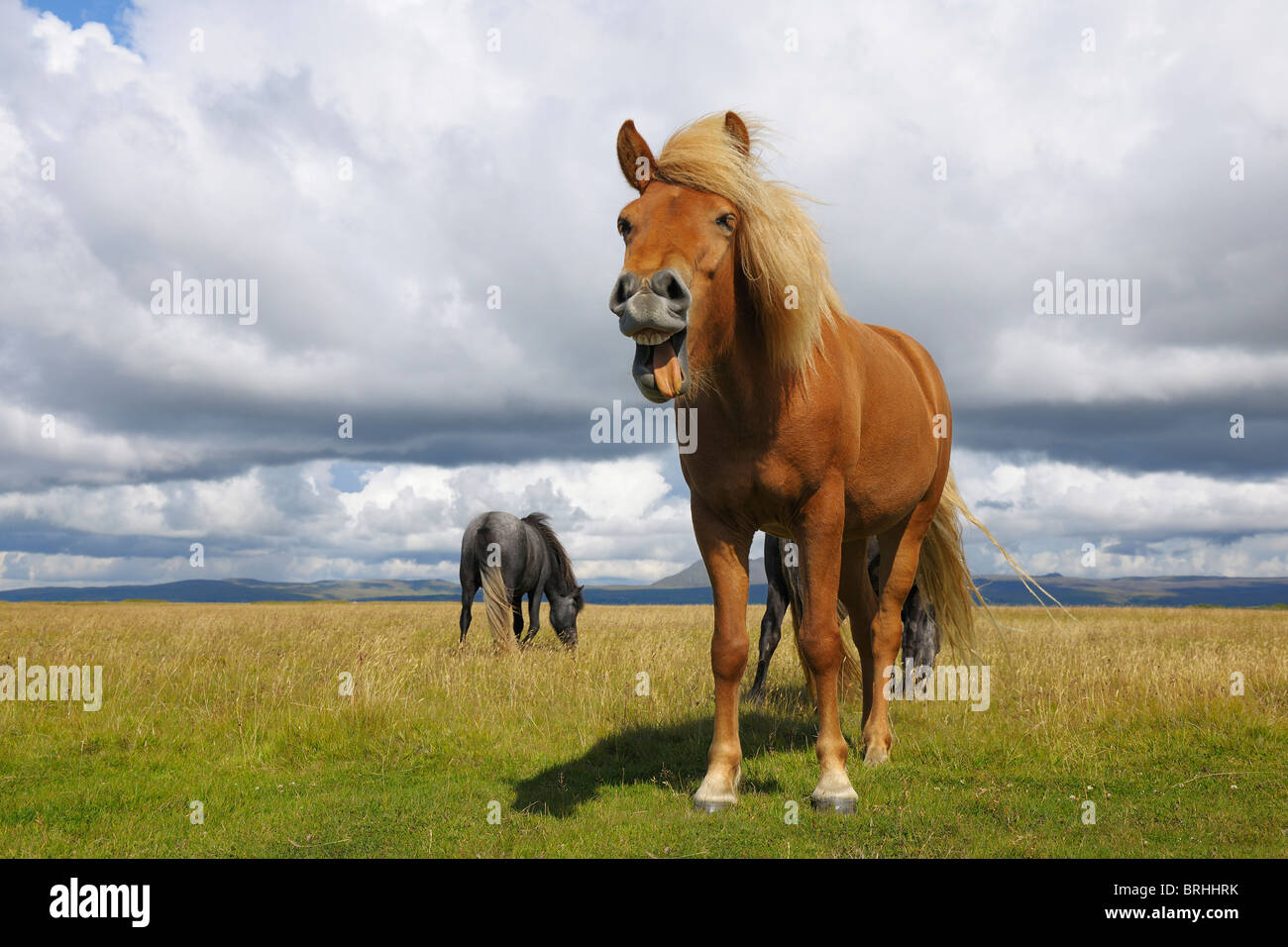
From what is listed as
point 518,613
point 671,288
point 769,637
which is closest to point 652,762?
point 769,637

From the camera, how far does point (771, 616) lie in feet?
29.5

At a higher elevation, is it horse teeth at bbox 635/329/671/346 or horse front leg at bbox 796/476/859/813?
horse teeth at bbox 635/329/671/346

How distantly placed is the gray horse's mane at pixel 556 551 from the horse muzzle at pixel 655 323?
12634mm

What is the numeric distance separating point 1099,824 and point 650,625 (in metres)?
15.6

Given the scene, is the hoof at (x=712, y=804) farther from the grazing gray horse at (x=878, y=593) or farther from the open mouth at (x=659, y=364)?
the grazing gray horse at (x=878, y=593)

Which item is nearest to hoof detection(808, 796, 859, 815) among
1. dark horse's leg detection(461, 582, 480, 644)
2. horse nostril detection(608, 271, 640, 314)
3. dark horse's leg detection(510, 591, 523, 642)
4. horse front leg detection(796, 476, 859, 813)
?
horse front leg detection(796, 476, 859, 813)

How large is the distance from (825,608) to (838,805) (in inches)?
45.5

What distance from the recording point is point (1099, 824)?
183 inches

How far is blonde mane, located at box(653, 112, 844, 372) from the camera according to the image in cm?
407

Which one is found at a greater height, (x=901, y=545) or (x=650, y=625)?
(x=901, y=545)

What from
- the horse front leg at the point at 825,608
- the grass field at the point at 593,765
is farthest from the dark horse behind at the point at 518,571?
the horse front leg at the point at 825,608

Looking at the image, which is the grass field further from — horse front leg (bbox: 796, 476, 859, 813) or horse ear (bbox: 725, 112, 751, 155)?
horse ear (bbox: 725, 112, 751, 155)
